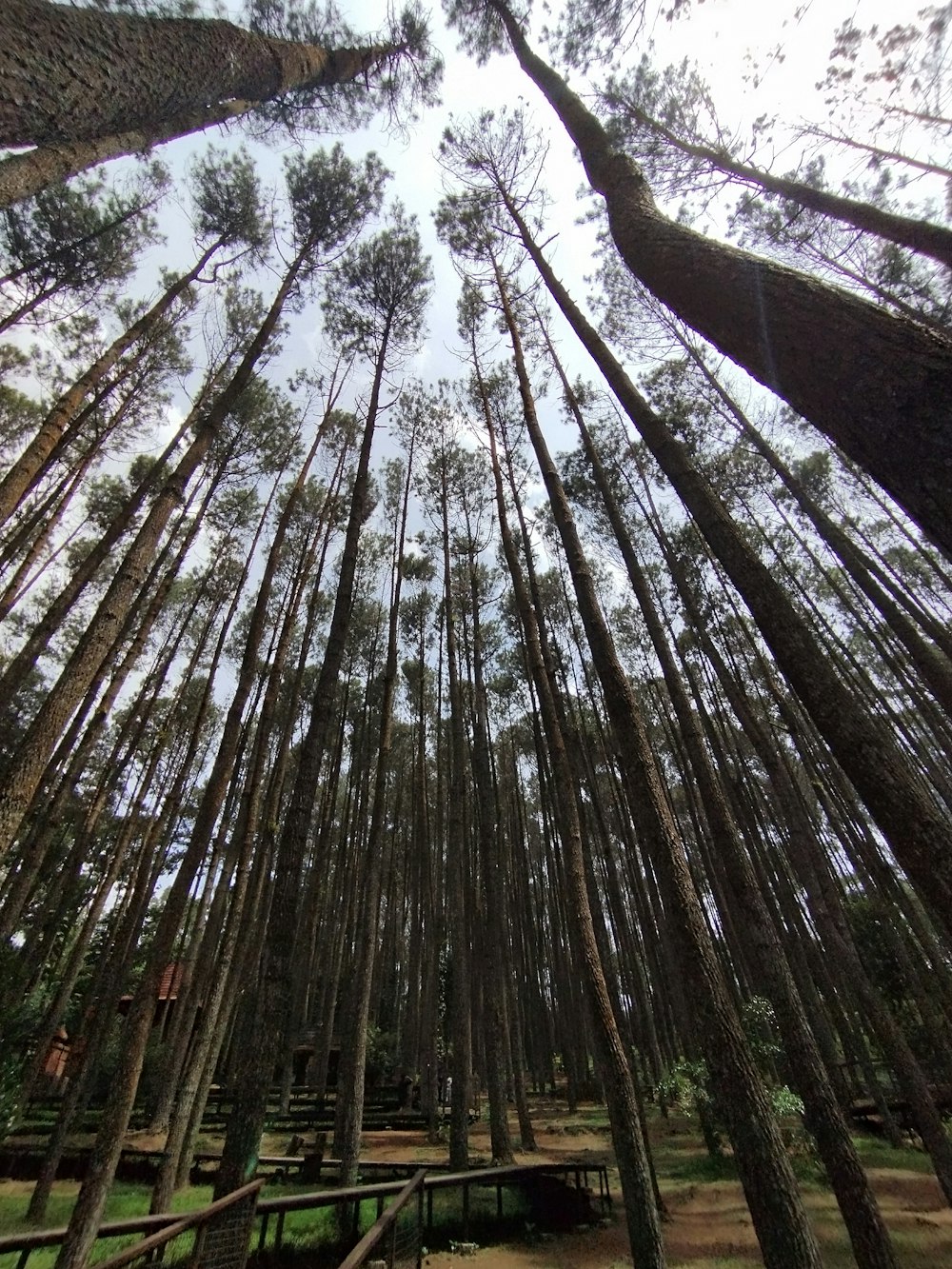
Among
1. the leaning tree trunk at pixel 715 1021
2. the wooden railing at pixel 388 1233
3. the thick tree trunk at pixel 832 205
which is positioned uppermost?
the thick tree trunk at pixel 832 205

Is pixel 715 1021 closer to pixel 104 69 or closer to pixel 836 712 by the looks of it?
pixel 836 712

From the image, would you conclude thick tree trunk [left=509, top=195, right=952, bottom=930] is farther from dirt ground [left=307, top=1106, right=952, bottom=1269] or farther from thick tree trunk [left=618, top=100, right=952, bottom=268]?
dirt ground [left=307, top=1106, right=952, bottom=1269]

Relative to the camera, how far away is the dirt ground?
573 cm

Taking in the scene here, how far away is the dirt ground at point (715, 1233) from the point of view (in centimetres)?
573

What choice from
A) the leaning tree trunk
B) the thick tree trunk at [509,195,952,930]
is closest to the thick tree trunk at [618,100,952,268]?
the thick tree trunk at [509,195,952,930]

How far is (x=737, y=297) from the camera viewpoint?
2.20m

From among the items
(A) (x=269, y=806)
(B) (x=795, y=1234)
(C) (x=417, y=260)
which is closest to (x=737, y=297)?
(B) (x=795, y=1234)

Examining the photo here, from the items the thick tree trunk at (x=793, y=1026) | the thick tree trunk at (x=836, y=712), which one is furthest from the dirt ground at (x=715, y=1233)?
the thick tree trunk at (x=836, y=712)

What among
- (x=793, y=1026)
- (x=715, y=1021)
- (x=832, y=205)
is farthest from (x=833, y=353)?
(x=832, y=205)

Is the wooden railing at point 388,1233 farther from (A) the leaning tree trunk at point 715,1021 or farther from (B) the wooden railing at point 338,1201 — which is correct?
(A) the leaning tree trunk at point 715,1021

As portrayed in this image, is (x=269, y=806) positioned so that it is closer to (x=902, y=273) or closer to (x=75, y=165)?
(x=75, y=165)

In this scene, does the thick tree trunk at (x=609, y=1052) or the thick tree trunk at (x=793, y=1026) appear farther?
the thick tree trunk at (x=793, y=1026)

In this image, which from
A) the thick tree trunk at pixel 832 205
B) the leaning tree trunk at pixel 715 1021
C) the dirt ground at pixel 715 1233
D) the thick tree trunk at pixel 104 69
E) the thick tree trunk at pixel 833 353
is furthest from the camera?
the thick tree trunk at pixel 832 205

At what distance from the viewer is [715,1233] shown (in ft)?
21.4
